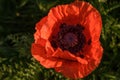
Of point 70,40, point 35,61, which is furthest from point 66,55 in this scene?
point 35,61

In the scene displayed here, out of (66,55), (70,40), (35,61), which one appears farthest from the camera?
(35,61)

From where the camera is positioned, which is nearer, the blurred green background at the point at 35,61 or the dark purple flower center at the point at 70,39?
the dark purple flower center at the point at 70,39

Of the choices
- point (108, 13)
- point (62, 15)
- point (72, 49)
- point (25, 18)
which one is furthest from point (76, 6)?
point (25, 18)

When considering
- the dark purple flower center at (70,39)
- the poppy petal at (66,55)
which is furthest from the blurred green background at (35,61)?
the poppy petal at (66,55)

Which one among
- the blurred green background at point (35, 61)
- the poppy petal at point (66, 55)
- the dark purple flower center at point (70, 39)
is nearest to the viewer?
the poppy petal at point (66, 55)

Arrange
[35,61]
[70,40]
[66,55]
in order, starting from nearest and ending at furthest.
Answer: [66,55]
[70,40]
[35,61]

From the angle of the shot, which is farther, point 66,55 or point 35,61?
point 35,61

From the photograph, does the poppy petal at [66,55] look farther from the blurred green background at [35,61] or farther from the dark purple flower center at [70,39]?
the blurred green background at [35,61]

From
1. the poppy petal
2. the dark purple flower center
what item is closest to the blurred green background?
the dark purple flower center

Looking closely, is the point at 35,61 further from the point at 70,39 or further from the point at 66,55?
the point at 66,55

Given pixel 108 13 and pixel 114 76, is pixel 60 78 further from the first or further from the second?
pixel 108 13
